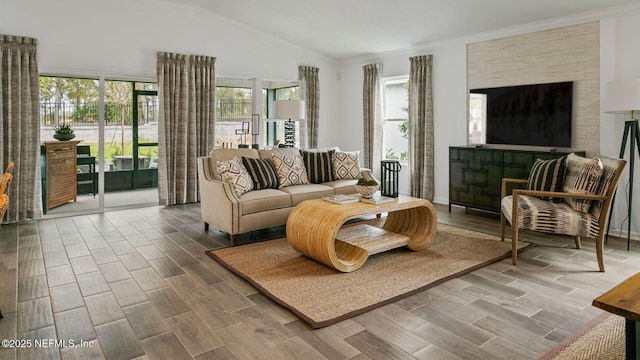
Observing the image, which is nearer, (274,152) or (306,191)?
(306,191)

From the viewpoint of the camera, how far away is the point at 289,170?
201 inches

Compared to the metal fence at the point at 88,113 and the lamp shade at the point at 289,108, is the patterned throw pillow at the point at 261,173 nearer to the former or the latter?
the lamp shade at the point at 289,108

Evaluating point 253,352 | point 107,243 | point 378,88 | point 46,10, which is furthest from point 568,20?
point 46,10

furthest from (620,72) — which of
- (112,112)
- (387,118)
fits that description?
(112,112)

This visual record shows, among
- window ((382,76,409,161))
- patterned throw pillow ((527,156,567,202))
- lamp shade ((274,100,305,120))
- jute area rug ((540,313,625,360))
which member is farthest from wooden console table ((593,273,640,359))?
window ((382,76,409,161))

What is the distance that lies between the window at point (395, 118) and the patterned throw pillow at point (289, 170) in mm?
2720

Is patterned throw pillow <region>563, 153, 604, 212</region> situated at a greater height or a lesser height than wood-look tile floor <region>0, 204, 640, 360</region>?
greater

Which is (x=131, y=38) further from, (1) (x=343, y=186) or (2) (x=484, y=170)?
(2) (x=484, y=170)

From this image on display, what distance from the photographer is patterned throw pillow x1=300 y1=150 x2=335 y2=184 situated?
5402 mm

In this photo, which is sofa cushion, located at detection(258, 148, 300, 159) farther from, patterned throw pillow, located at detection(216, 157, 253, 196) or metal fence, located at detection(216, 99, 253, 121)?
metal fence, located at detection(216, 99, 253, 121)

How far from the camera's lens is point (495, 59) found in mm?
5703

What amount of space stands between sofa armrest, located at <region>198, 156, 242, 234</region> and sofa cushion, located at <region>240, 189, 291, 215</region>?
91 millimetres

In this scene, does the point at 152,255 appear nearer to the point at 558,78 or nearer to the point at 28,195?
the point at 28,195

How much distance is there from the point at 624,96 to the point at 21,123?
6.75m
